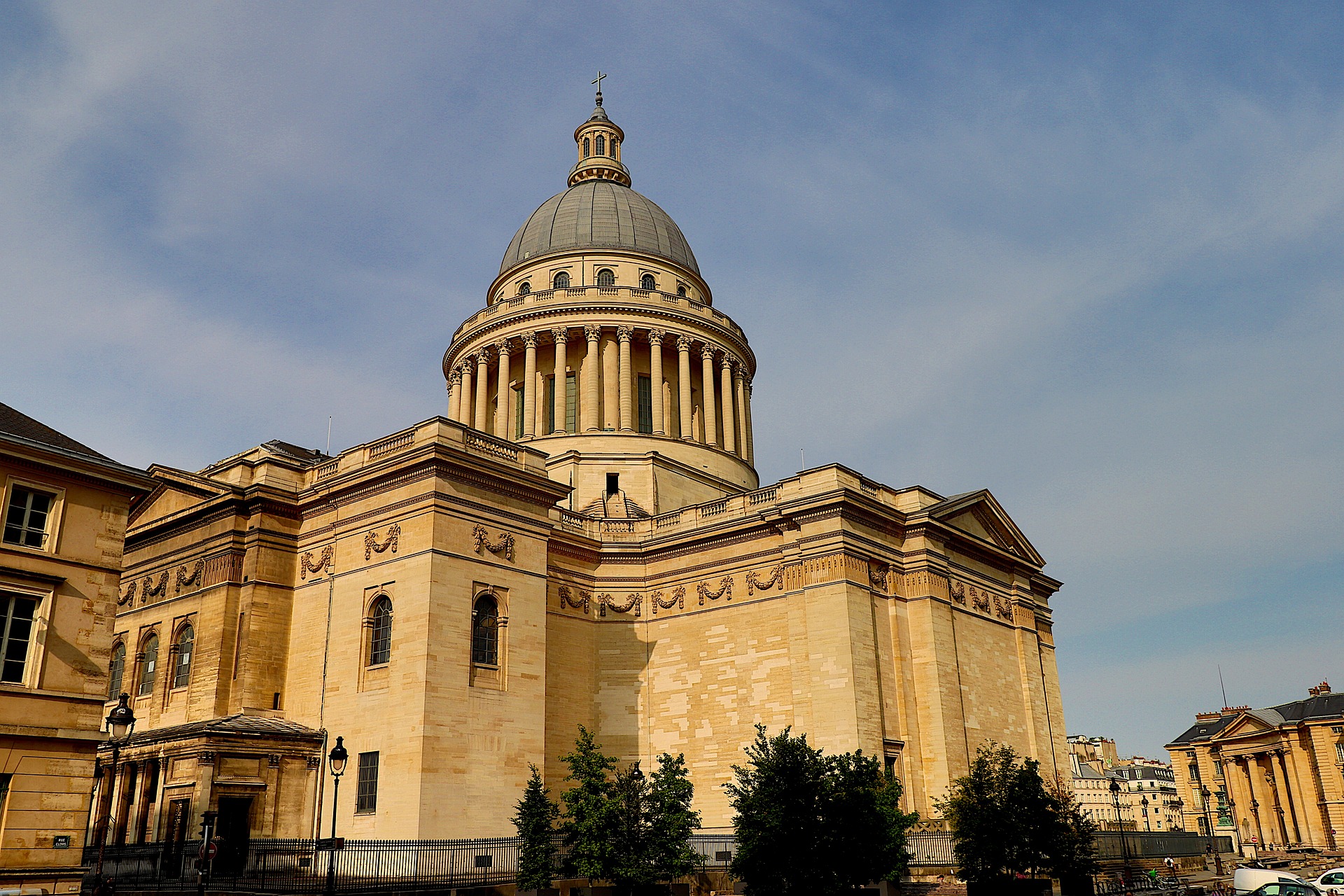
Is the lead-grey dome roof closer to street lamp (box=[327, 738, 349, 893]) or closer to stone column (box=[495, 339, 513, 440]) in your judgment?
stone column (box=[495, 339, 513, 440])

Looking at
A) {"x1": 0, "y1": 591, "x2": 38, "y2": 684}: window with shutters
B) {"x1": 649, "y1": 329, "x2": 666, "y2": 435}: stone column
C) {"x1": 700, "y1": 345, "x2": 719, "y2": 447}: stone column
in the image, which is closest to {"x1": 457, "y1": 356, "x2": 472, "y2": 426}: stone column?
{"x1": 649, "y1": 329, "x2": 666, "y2": 435}: stone column

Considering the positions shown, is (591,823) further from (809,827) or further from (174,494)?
(174,494)

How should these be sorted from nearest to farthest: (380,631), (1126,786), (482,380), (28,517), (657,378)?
(28,517) → (380,631) → (657,378) → (482,380) → (1126,786)

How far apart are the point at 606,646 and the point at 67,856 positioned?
21212 millimetres

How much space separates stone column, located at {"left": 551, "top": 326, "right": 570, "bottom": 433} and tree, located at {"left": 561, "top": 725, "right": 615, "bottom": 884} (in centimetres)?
2549

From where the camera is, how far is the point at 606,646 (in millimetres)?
41500

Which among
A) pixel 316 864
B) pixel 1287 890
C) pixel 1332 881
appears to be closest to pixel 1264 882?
pixel 1287 890

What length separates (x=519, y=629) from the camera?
3469 centimetres

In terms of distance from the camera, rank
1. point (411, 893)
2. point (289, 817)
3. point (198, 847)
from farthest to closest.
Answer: point (289, 817), point (198, 847), point (411, 893)

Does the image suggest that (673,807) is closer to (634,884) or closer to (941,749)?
(634,884)

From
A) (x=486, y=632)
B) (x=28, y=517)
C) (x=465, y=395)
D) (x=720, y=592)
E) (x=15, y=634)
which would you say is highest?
(x=465, y=395)

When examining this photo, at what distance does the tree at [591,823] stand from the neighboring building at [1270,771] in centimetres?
5871

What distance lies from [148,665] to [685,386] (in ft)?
85.0

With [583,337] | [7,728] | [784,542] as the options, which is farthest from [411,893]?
[583,337]
